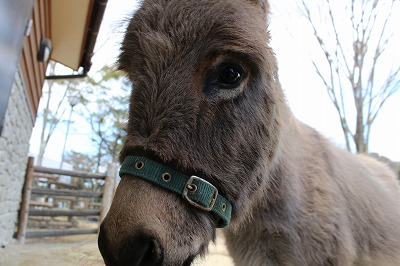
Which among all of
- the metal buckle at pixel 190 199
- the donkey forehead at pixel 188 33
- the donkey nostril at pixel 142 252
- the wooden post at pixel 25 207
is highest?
the donkey forehead at pixel 188 33

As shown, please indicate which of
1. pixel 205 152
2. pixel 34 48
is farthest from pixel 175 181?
pixel 34 48

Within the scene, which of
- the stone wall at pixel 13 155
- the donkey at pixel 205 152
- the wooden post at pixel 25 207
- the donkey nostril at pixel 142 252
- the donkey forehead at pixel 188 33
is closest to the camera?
the donkey nostril at pixel 142 252

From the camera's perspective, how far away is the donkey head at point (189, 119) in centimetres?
143

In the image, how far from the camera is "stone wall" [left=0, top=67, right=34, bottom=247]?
5.43 metres

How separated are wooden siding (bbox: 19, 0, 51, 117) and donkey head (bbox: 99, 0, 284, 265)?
4.46m

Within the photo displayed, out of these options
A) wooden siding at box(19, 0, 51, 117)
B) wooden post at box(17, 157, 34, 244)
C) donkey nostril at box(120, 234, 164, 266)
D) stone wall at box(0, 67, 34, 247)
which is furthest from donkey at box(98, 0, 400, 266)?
wooden post at box(17, 157, 34, 244)

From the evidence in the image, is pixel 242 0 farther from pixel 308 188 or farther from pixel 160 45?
pixel 308 188

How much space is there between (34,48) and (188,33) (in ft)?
18.7

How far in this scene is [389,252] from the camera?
2865 millimetres

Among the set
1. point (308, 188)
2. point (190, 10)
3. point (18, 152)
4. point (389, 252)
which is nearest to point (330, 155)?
point (308, 188)

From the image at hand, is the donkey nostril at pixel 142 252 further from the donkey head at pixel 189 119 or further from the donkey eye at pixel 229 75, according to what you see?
the donkey eye at pixel 229 75

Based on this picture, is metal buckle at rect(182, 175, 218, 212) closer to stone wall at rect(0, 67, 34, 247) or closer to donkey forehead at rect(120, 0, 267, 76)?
donkey forehead at rect(120, 0, 267, 76)

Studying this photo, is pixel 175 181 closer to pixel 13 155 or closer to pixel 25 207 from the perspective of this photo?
pixel 13 155

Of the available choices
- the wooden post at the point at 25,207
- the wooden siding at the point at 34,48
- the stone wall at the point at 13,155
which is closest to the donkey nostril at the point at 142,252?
the stone wall at the point at 13,155
